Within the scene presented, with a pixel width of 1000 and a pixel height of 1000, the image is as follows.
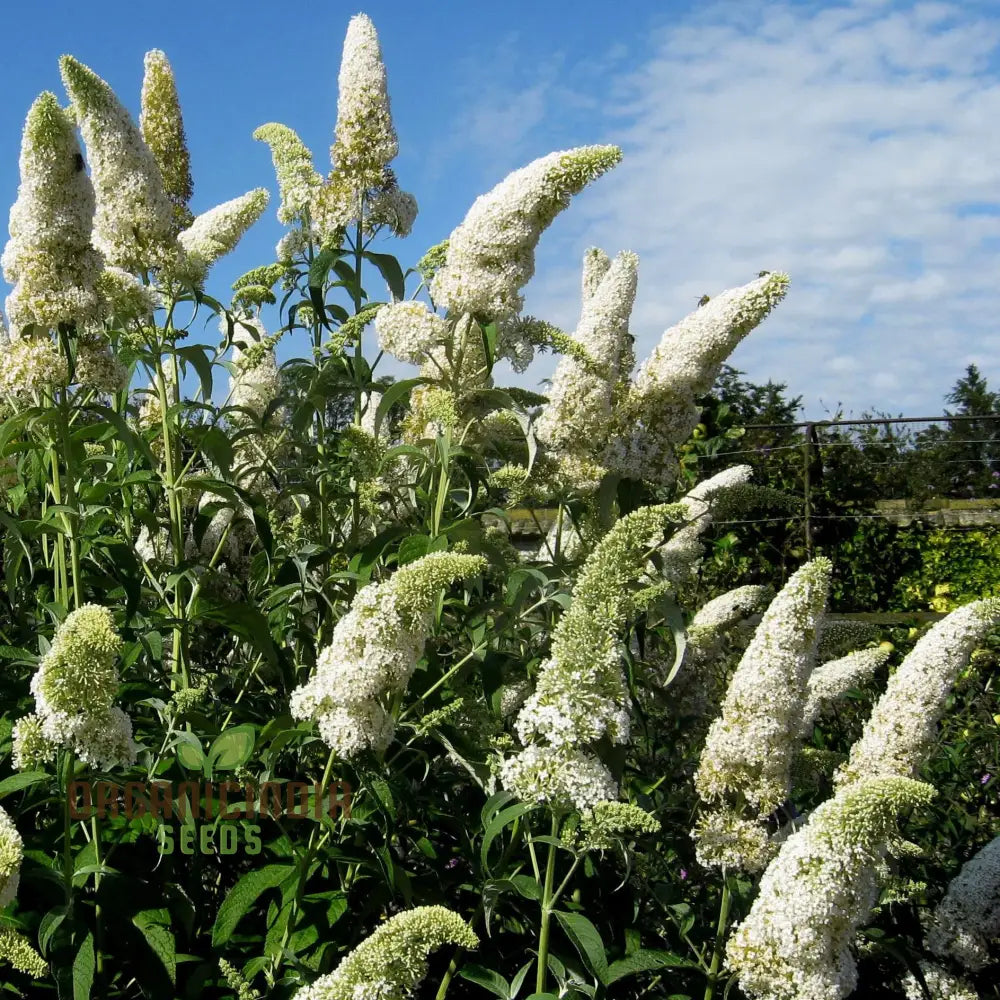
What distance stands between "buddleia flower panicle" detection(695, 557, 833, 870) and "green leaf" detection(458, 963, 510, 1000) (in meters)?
0.64

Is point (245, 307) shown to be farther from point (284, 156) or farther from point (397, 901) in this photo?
point (397, 901)

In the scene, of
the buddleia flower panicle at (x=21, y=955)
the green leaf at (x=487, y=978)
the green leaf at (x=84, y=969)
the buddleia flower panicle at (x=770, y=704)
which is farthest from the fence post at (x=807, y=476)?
the buddleia flower panicle at (x=21, y=955)

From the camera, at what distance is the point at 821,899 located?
2307 mm

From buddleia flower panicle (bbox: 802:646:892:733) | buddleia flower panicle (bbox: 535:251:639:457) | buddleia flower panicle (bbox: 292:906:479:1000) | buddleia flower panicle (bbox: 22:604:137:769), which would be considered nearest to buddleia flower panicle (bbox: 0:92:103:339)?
buddleia flower panicle (bbox: 22:604:137:769)

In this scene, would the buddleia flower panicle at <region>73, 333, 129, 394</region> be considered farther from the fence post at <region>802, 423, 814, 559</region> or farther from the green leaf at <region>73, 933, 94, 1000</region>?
the fence post at <region>802, 423, 814, 559</region>

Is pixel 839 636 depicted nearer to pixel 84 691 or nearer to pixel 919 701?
pixel 919 701

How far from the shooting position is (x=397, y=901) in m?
Result: 2.86

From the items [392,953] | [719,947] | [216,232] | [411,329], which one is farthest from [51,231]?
[719,947]

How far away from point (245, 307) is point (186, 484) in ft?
3.26

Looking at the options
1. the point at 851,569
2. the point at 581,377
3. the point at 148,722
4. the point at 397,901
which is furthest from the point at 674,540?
the point at 851,569

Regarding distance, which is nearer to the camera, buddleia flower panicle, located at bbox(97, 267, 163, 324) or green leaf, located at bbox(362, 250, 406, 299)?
buddleia flower panicle, located at bbox(97, 267, 163, 324)

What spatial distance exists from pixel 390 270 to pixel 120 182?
0.83 metres

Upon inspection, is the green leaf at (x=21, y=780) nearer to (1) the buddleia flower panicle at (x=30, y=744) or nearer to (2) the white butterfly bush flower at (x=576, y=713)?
(1) the buddleia flower panicle at (x=30, y=744)

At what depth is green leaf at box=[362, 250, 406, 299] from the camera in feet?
11.7
